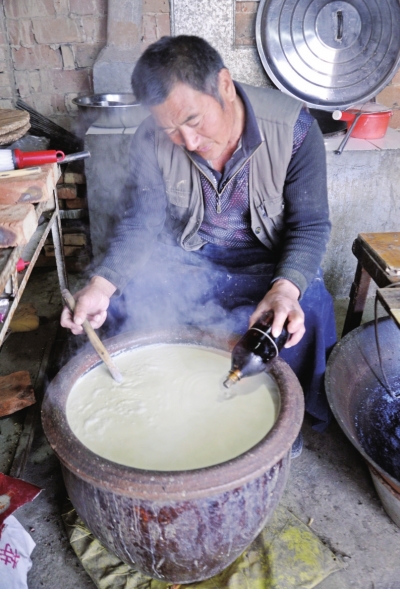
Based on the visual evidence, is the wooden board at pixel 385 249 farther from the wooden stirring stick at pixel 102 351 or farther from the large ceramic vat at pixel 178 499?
the wooden stirring stick at pixel 102 351

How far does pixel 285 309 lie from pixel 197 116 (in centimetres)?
73

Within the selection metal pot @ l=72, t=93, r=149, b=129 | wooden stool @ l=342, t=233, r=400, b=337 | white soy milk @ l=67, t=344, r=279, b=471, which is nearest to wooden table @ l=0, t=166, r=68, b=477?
white soy milk @ l=67, t=344, r=279, b=471

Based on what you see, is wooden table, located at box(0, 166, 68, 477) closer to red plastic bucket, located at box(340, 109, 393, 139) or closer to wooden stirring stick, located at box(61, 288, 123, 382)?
wooden stirring stick, located at box(61, 288, 123, 382)

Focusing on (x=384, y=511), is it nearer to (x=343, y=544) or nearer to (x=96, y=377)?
(x=343, y=544)

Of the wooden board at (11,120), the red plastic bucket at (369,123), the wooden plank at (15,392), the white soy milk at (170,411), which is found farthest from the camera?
the red plastic bucket at (369,123)

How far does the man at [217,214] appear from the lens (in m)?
1.73

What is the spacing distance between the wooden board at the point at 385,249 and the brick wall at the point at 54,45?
2.18 metres

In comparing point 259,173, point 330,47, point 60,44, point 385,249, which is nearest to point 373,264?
point 385,249

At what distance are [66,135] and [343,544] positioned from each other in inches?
114

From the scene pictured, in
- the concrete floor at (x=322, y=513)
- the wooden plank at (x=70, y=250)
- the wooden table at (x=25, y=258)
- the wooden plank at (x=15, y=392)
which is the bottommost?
the concrete floor at (x=322, y=513)

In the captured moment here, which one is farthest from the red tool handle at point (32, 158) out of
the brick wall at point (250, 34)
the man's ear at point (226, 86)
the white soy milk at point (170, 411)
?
the brick wall at point (250, 34)

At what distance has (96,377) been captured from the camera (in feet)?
5.56

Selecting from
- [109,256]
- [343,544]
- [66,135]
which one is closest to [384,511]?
[343,544]

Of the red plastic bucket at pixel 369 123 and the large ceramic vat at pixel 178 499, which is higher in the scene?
the red plastic bucket at pixel 369 123
